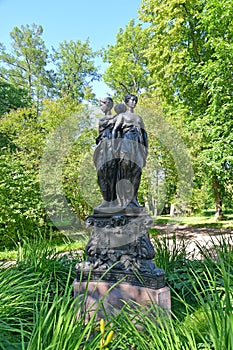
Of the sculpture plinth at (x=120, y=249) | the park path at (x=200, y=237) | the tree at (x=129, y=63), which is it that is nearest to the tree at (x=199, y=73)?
the park path at (x=200, y=237)

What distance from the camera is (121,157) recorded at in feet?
11.8

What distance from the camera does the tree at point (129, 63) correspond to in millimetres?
19359

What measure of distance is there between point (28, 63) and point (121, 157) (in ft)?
74.8

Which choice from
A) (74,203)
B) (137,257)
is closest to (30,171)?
(74,203)

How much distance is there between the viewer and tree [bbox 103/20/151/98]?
63.5 feet

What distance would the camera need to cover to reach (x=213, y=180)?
12.5m

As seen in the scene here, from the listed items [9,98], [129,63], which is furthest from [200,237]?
[9,98]

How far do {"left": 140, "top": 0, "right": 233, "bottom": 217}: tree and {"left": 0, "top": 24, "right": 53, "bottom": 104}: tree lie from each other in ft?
40.3

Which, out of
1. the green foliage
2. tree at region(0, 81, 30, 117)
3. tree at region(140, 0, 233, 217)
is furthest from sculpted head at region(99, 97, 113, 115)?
tree at region(0, 81, 30, 117)

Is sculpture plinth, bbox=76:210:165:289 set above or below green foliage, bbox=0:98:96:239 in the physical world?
below

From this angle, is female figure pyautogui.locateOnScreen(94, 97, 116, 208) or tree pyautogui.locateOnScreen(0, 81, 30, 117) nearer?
female figure pyautogui.locateOnScreen(94, 97, 116, 208)

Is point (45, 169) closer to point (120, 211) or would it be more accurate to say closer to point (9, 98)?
point (120, 211)

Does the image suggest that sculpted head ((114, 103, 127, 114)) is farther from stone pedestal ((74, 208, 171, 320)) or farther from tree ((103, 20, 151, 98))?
tree ((103, 20, 151, 98))

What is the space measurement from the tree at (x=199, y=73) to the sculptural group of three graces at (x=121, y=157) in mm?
6523
